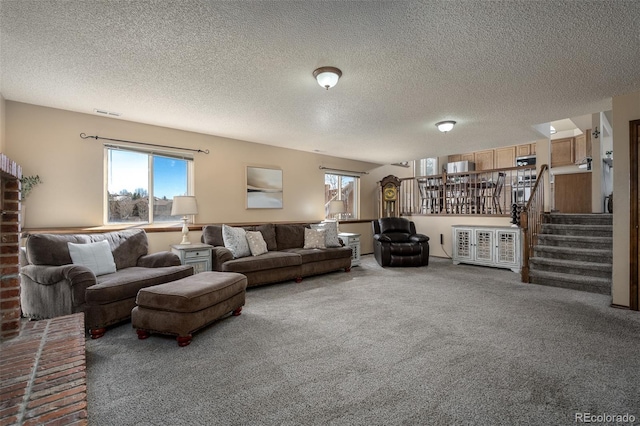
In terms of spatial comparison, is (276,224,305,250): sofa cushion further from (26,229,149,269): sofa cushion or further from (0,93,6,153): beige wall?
(0,93,6,153): beige wall

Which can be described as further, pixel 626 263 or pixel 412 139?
pixel 412 139

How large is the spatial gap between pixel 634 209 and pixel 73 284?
574 centimetres

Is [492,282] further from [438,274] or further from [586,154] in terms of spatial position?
[586,154]

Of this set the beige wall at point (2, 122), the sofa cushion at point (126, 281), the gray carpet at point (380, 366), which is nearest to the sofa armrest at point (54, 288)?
the sofa cushion at point (126, 281)

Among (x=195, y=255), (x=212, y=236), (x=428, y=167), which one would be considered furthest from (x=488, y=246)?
(x=195, y=255)

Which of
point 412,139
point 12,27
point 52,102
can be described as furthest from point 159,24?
point 412,139

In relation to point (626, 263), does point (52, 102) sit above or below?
above

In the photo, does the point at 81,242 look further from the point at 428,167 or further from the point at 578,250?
the point at 428,167

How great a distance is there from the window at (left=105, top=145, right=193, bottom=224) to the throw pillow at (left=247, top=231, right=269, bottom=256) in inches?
47.6

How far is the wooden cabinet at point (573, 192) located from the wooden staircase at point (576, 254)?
194 cm

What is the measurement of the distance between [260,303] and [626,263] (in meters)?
4.22

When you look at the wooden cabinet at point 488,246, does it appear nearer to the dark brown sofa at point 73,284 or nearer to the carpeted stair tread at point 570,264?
the carpeted stair tread at point 570,264

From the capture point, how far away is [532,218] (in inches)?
197

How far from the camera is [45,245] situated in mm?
2928
